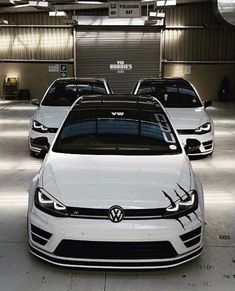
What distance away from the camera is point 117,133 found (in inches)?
163

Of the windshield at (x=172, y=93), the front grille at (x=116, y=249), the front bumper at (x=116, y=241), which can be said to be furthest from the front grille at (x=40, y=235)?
the windshield at (x=172, y=93)

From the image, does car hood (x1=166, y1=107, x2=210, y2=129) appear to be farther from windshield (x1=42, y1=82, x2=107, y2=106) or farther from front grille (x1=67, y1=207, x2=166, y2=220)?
front grille (x1=67, y1=207, x2=166, y2=220)

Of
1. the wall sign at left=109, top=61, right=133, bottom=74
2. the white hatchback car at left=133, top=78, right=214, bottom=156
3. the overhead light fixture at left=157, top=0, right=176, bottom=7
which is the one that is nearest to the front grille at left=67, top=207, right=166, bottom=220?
the white hatchback car at left=133, top=78, right=214, bottom=156

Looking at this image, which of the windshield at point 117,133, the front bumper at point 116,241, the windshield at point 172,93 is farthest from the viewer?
the windshield at point 172,93

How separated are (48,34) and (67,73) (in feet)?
6.18

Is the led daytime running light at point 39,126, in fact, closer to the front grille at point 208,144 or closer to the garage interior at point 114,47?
the front grille at point 208,144

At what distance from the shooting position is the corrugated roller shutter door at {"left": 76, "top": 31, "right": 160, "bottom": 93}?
738 inches

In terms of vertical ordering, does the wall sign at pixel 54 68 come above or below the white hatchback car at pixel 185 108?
above

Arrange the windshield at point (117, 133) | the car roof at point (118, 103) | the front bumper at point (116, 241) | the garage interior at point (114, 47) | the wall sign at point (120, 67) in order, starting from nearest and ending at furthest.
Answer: the front bumper at point (116, 241) → the windshield at point (117, 133) → the car roof at point (118, 103) → the garage interior at point (114, 47) → the wall sign at point (120, 67)

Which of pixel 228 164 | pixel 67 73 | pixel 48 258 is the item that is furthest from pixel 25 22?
pixel 48 258

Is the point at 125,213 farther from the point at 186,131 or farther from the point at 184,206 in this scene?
the point at 186,131

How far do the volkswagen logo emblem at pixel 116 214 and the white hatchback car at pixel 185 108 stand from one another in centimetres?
386

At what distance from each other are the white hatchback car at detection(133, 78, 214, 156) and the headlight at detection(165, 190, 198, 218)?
3.51m

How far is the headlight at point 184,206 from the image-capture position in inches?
120
